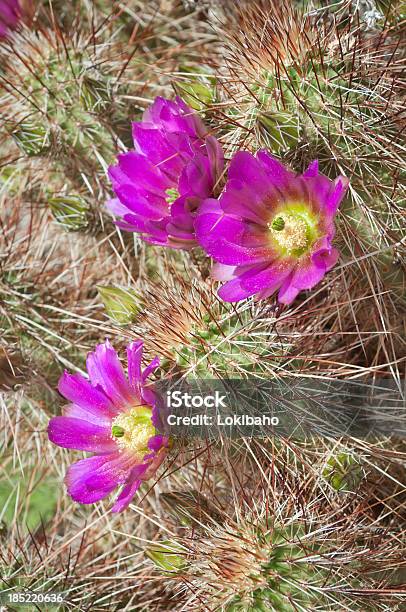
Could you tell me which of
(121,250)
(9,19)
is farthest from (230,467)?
(9,19)

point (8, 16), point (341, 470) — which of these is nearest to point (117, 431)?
point (341, 470)

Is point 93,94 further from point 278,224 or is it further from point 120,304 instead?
point 278,224

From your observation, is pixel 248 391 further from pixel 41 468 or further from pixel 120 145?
pixel 41 468

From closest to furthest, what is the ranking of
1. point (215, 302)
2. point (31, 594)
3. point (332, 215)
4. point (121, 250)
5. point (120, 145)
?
1. point (332, 215)
2. point (215, 302)
3. point (31, 594)
4. point (120, 145)
5. point (121, 250)

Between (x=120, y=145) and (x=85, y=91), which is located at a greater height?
(x=85, y=91)

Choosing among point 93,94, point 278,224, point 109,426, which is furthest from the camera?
point 93,94

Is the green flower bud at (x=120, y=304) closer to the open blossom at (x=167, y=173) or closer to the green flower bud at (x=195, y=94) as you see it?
the open blossom at (x=167, y=173)
